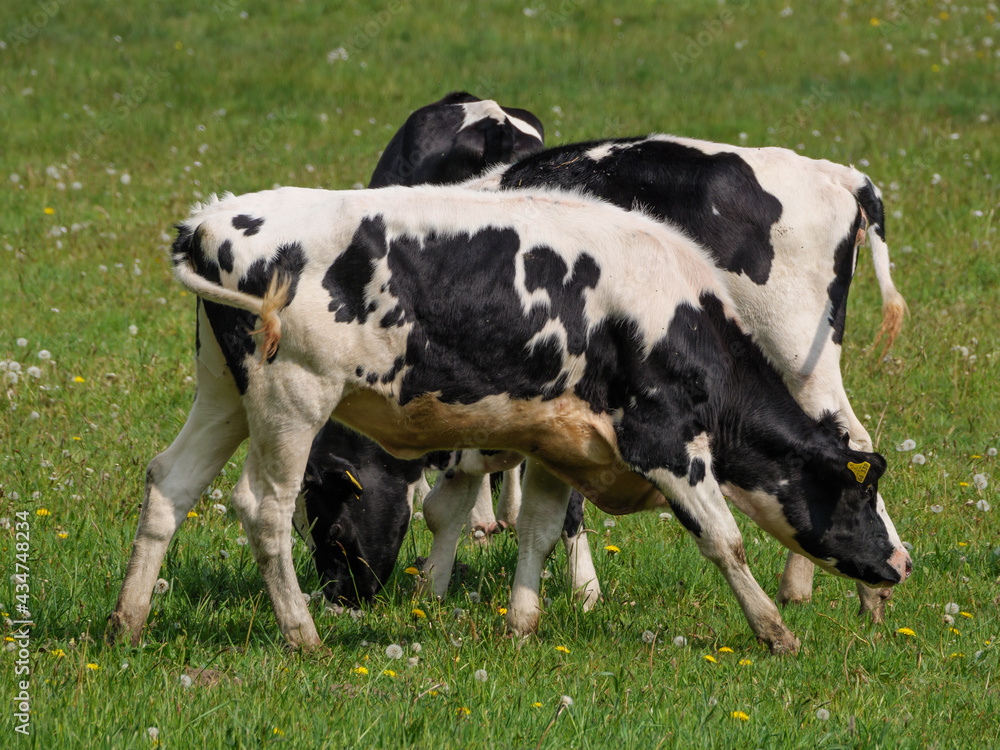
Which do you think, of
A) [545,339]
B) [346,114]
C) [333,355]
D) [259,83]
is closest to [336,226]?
[333,355]

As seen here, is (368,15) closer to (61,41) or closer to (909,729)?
(61,41)

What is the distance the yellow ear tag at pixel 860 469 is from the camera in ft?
16.8

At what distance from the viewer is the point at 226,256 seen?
4.60 metres

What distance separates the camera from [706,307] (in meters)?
5.12

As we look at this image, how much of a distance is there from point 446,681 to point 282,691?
2.11 feet

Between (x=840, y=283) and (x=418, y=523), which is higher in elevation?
(x=840, y=283)

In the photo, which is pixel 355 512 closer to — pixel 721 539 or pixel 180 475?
pixel 180 475

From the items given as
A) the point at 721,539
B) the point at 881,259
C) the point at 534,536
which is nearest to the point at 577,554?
the point at 534,536

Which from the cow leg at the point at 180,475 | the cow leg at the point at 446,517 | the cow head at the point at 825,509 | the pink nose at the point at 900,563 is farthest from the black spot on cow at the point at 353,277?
the pink nose at the point at 900,563

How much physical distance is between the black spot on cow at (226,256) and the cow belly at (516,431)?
712 mm

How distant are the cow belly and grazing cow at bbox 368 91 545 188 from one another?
3.29m

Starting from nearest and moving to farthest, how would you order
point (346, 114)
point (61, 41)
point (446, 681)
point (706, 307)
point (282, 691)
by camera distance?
1. point (282, 691)
2. point (446, 681)
3. point (706, 307)
4. point (346, 114)
5. point (61, 41)

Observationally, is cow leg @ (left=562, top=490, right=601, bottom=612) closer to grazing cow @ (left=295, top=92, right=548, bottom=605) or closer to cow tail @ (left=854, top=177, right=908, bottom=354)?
grazing cow @ (left=295, top=92, right=548, bottom=605)

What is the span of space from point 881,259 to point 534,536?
244 cm
